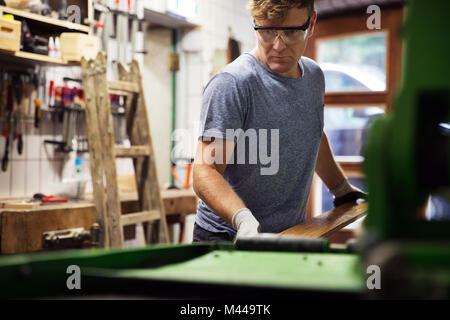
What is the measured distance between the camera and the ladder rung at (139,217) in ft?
11.2

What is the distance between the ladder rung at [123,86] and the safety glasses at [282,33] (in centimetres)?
193

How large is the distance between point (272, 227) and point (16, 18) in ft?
A: 7.81

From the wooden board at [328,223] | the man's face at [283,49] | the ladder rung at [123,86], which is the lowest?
the wooden board at [328,223]

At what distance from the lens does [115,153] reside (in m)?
3.43

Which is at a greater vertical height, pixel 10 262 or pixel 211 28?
pixel 211 28

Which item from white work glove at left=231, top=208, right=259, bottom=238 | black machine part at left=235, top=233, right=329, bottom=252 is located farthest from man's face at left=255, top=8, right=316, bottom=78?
black machine part at left=235, top=233, right=329, bottom=252

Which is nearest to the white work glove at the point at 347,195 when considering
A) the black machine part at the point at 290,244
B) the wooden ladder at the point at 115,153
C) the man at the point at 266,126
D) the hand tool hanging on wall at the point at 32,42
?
the man at the point at 266,126

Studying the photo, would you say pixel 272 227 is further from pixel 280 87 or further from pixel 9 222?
pixel 9 222

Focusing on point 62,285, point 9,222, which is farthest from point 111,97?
point 62,285

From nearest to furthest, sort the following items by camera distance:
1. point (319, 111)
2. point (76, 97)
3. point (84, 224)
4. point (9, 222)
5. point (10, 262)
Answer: point (10, 262) → point (319, 111) → point (9, 222) → point (84, 224) → point (76, 97)

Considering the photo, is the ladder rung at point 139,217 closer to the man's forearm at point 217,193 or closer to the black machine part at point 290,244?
the man's forearm at point 217,193

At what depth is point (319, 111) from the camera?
6.63ft

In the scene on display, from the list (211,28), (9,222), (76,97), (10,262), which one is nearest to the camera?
(10,262)

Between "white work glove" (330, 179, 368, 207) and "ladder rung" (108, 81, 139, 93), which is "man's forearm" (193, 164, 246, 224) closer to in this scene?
"white work glove" (330, 179, 368, 207)
